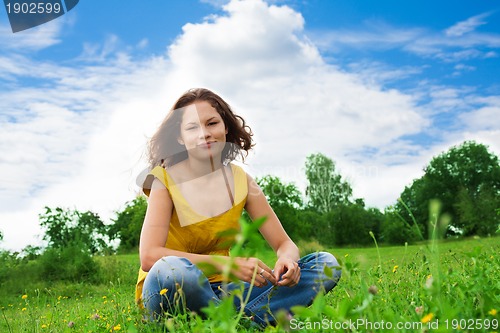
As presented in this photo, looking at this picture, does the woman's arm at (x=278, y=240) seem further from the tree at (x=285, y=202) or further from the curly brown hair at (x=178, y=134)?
the tree at (x=285, y=202)

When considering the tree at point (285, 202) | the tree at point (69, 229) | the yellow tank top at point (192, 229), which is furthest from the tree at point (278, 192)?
the yellow tank top at point (192, 229)

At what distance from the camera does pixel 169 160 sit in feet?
12.9

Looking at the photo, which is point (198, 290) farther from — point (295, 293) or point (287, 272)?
point (295, 293)

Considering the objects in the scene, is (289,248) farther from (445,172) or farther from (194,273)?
(445,172)

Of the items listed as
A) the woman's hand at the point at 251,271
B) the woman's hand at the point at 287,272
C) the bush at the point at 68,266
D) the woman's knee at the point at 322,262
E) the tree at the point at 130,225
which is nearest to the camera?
the woman's hand at the point at 251,271

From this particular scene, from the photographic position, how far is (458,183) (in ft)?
111

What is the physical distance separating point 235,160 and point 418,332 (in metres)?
2.58

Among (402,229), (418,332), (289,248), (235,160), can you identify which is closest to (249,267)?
(289,248)

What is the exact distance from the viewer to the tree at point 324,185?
37.2 meters

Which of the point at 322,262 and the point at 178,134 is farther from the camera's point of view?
the point at 178,134

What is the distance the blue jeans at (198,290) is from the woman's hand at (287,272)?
78 millimetres

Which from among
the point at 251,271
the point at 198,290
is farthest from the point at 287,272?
the point at 198,290

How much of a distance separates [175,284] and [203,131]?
1075mm

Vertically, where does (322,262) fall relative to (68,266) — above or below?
above
